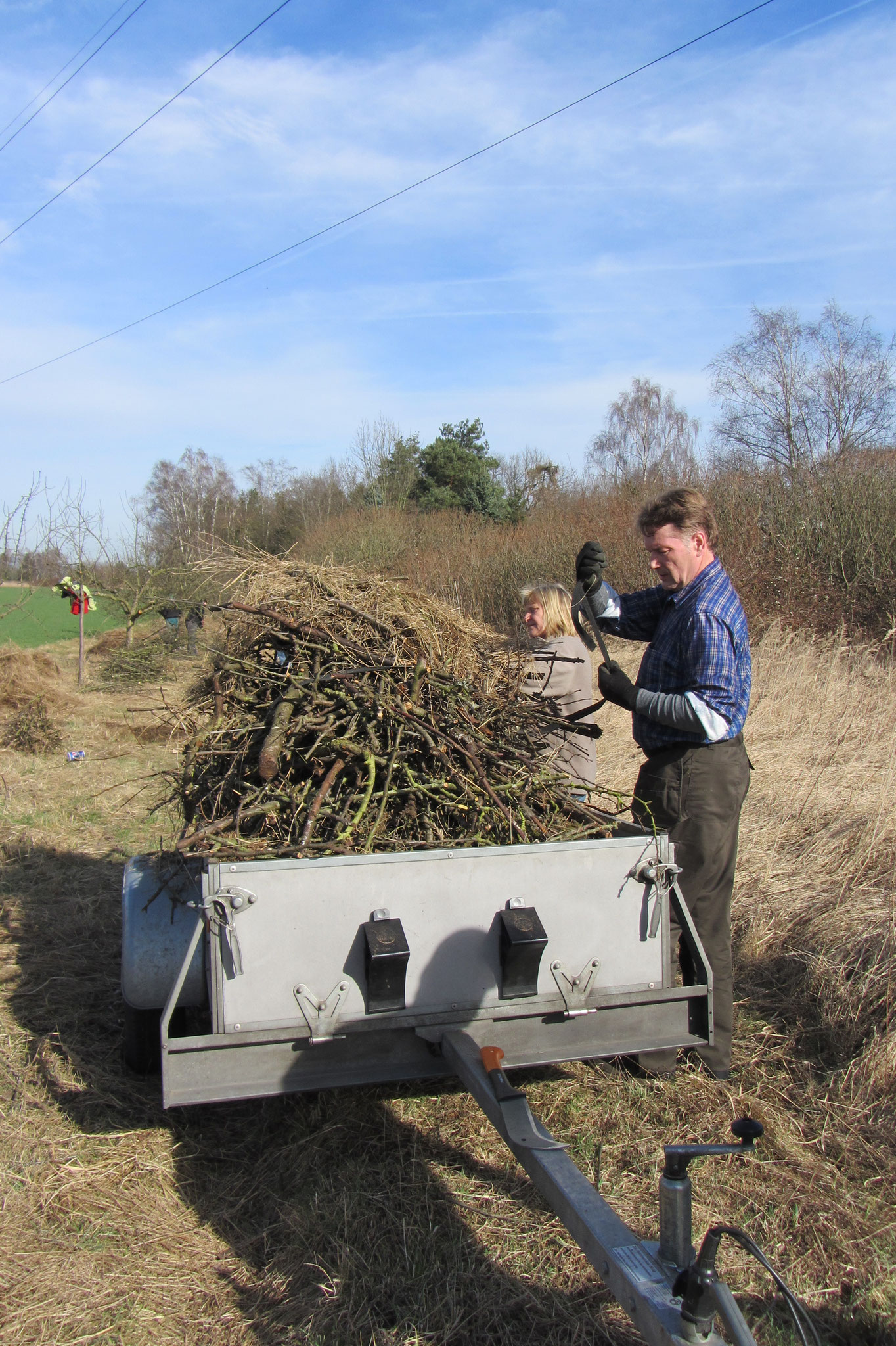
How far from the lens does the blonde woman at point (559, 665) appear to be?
12.9ft

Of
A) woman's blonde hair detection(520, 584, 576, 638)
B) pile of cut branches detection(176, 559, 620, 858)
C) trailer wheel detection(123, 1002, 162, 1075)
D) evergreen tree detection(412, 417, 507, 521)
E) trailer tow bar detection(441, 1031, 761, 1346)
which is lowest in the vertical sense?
trailer wheel detection(123, 1002, 162, 1075)

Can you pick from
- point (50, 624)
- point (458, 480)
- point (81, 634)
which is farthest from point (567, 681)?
point (50, 624)

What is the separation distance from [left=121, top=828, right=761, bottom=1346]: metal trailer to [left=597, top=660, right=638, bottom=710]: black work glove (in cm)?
73

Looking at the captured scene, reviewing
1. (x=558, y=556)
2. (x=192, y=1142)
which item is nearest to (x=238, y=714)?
(x=192, y=1142)

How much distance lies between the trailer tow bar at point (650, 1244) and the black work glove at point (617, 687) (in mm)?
1492

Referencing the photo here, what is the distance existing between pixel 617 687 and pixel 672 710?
273 millimetres

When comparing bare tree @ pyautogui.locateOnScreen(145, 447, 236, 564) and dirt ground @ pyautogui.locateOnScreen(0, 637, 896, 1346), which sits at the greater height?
bare tree @ pyautogui.locateOnScreen(145, 447, 236, 564)

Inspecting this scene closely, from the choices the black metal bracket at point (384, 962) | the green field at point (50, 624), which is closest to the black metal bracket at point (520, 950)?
the black metal bracket at point (384, 962)

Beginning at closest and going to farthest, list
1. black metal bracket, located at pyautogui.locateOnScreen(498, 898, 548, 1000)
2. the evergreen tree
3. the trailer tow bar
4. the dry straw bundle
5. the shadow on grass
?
the trailer tow bar < the shadow on grass < black metal bracket, located at pyautogui.locateOnScreen(498, 898, 548, 1000) < the dry straw bundle < the evergreen tree

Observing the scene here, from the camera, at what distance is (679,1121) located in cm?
294

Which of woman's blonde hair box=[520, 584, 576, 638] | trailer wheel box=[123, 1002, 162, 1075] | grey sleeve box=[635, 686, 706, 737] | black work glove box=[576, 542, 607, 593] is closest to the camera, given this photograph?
grey sleeve box=[635, 686, 706, 737]

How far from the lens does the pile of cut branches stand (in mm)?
2686

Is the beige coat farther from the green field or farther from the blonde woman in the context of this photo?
the green field

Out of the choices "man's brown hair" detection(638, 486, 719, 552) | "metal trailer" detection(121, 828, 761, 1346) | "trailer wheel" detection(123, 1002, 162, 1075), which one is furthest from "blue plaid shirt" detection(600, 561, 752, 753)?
"trailer wheel" detection(123, 1002, 162, 1075)
